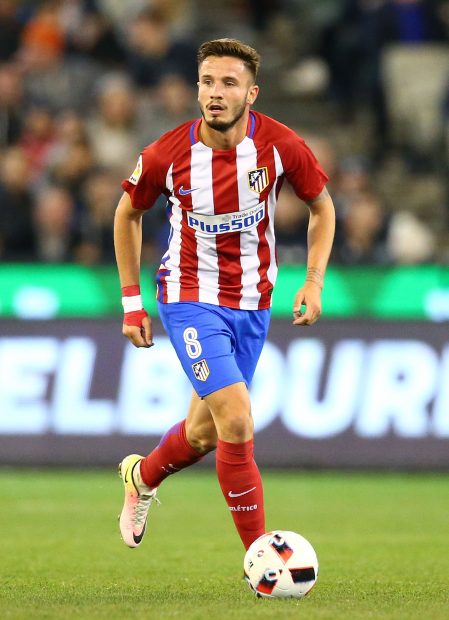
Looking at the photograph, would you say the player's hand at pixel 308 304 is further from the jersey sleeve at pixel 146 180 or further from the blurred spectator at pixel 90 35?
the blurred spectator at pixel 90 35

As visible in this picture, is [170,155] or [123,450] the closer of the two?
[170,155]

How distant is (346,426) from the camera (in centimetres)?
1134

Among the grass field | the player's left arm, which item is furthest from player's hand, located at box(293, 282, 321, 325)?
the grass field

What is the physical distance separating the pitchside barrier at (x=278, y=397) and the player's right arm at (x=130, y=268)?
4.86 m

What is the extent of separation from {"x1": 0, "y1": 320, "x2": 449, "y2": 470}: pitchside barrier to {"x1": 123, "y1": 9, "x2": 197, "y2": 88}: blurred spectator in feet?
13.3

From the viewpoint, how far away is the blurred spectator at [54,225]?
41.6ft

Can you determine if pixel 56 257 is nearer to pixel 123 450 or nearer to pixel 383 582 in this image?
pixel 123 450

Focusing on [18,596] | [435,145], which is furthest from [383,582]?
[435,145]

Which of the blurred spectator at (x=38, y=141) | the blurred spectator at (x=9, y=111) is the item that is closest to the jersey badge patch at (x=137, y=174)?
the blurred spectator at (x=38, y=141)

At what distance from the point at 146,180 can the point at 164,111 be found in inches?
307

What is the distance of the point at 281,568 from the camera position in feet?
18.8

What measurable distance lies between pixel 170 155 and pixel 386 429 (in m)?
5.48

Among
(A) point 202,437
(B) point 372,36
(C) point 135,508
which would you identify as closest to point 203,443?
(A) point 202,437

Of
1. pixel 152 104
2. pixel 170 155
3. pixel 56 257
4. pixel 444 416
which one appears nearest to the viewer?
pixel 170 155
